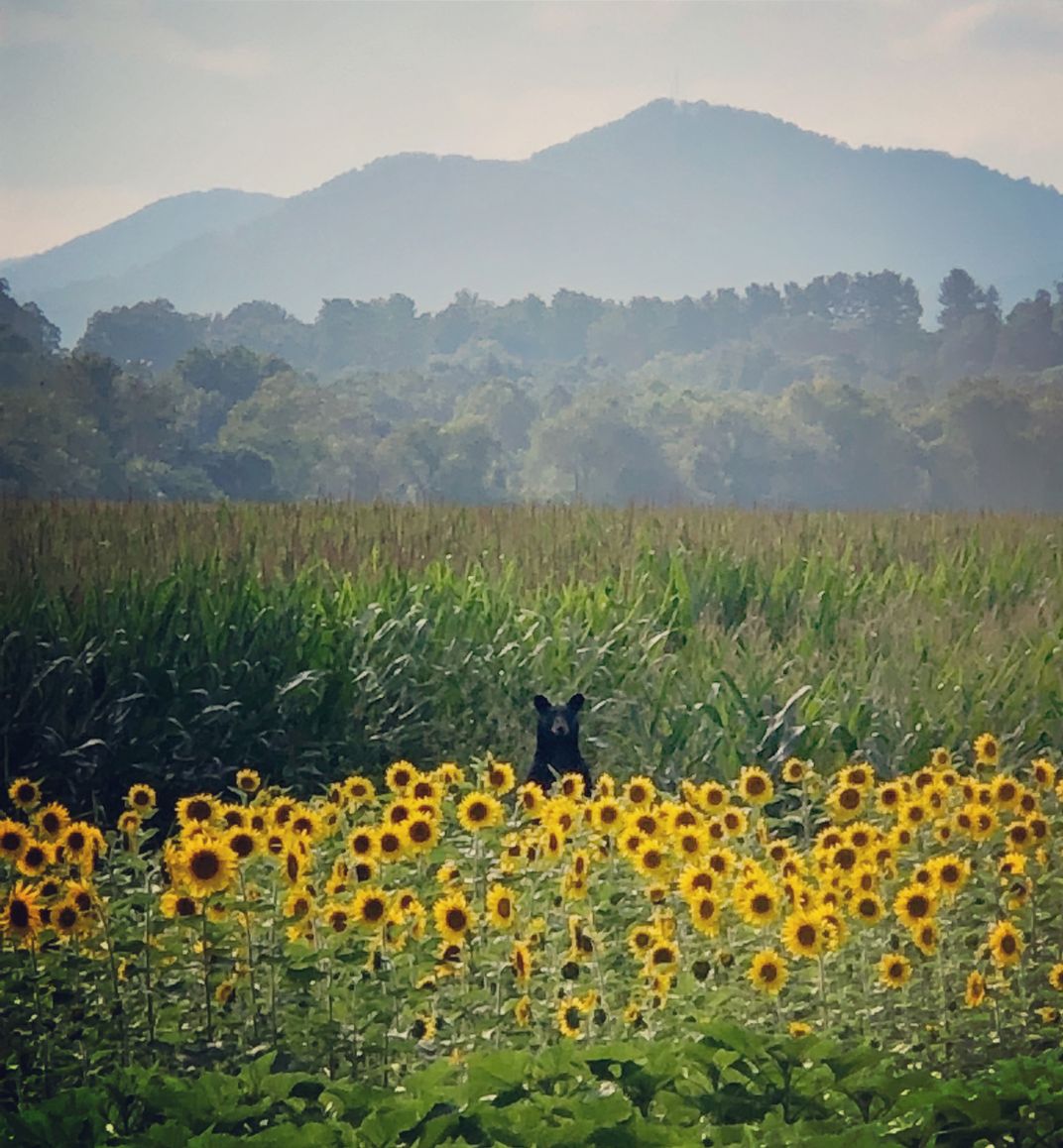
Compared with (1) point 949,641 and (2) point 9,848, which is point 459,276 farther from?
(2) point 9,848

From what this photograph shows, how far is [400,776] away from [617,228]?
2.79 metres

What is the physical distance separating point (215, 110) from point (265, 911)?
219 centimetres

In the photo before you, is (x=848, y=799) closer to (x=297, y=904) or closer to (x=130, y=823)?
(x=297, y=904)

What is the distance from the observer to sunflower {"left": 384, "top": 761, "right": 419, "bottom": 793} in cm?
271

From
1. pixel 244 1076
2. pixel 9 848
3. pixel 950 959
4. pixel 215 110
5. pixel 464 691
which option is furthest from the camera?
pixel 464 691

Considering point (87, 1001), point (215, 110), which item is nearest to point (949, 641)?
point (215, 110)

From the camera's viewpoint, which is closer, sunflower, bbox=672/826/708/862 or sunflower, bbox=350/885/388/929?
sunflower, bbox=350/885/388/929

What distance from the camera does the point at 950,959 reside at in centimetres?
264

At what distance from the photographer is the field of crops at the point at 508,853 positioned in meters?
1.99

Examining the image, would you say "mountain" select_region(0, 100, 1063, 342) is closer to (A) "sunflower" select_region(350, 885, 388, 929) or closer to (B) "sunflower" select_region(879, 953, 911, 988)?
(A) "sunflower" select_region(350, 885, 388, 929)

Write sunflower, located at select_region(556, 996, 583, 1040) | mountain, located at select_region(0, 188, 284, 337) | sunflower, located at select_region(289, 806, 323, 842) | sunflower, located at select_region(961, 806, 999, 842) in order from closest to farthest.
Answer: sunflower, located at select_region(556, 996, 583, 1040) → sunflower, located at select_region(289, 806, 323, 842) → sunflower, located at select_region(961, 806, 999, 842) → mountain, located at select_region(0, 188, 284, 337)

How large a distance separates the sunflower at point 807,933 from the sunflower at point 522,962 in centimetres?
Answer: 42

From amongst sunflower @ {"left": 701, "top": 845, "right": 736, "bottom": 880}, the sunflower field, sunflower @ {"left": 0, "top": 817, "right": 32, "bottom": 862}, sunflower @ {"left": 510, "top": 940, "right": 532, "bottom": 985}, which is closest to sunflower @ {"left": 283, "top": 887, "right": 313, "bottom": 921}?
the sunflower field

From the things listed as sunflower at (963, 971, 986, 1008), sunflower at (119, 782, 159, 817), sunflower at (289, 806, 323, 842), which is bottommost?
sunflower at (963, 971, 986, 1008)
